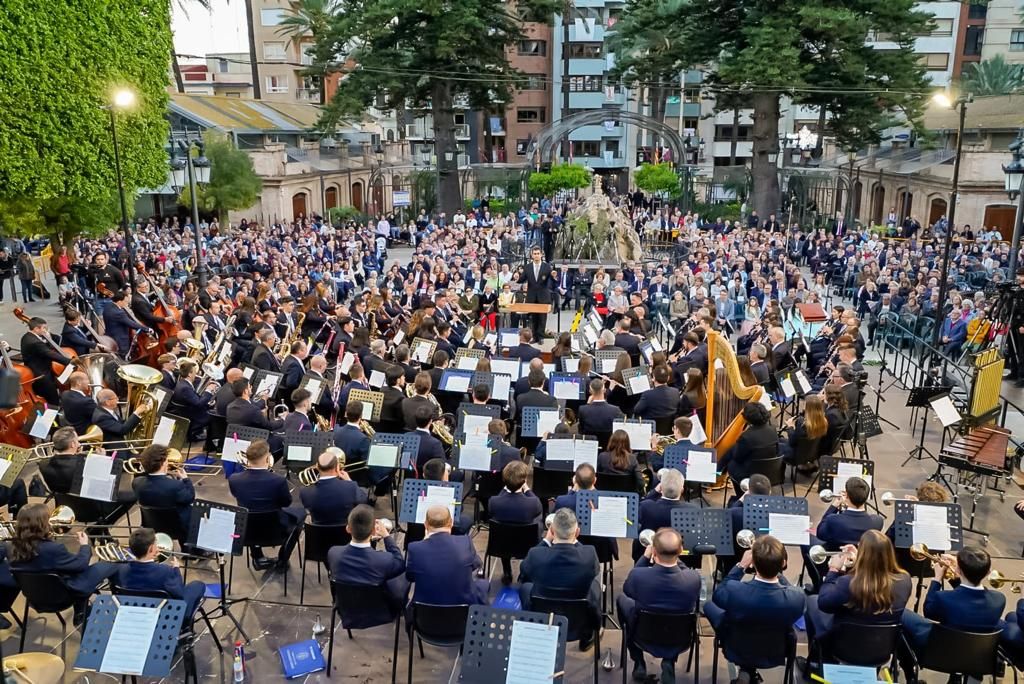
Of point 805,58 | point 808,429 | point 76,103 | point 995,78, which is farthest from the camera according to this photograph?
point 995,78

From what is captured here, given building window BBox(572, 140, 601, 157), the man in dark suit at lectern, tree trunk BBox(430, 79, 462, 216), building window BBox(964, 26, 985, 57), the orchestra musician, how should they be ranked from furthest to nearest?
building window BBox(572, 140, 601, 157) → building window BBox(964, 26, 985, 57) → tree trunk BBox(430, 79, 462, 216) → the man in dark suit at lectern → the orchestra musician

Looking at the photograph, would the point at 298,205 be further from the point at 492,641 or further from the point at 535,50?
the point at 492,641

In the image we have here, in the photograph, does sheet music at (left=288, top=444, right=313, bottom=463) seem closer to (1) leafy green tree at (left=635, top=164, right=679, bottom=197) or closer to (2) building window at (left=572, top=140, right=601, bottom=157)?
(1) leafy green tree at (left=635, top=164, right=679, bottom=197)

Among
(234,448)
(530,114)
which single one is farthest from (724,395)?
(530,114)

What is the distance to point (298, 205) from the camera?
42.6 meters

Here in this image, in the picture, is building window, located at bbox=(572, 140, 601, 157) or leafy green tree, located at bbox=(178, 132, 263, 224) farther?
building window, located at bbox=(572, 140, 601, 157)

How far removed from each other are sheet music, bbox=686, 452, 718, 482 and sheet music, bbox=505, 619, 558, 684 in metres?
3.15

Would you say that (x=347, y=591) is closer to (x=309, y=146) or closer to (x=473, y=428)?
(x=473, y=428)

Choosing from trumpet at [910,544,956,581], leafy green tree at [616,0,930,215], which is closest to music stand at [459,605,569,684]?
trumpet at [910,544,956,581]

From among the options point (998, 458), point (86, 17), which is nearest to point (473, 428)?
point (998, 458)

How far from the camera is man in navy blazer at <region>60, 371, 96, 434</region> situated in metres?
9.66

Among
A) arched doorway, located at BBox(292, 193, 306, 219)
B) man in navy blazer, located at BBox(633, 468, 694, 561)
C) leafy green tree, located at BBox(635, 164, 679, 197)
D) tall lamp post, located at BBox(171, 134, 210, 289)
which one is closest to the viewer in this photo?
man in navy blazer, located at BBox(633, 468, 694, 561)

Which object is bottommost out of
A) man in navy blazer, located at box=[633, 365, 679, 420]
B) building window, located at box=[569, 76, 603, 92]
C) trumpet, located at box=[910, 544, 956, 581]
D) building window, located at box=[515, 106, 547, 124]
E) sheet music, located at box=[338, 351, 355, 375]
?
man in navy blazer, located at box=[633, 365, 679, 420]

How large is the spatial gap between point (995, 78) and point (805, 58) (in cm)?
2755
